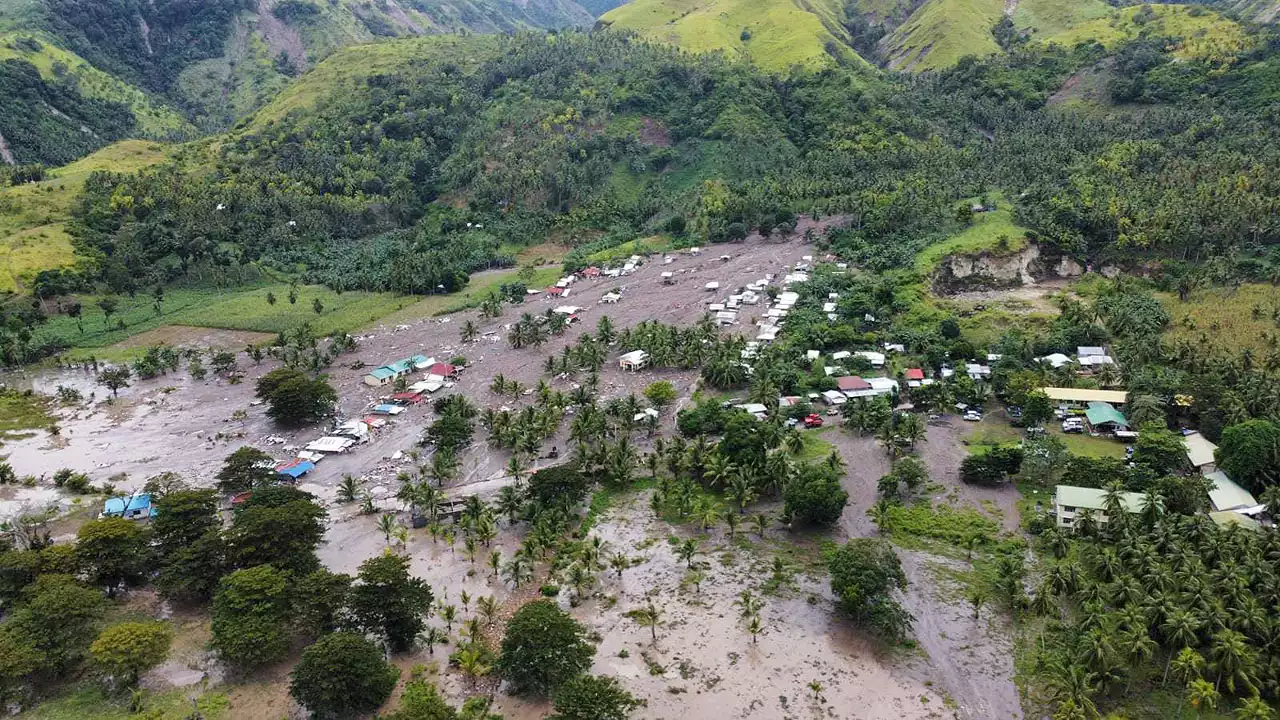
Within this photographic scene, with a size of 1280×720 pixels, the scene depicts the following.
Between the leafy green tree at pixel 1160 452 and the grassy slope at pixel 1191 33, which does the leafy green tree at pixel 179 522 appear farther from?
the grassy slope at pixel 1191 33

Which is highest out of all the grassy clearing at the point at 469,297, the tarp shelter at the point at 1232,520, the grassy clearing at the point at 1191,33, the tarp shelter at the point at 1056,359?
the grassy clearing at the point at 1191,33

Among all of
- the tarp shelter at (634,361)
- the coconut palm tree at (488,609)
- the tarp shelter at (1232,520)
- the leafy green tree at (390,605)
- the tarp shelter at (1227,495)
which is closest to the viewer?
the leafy green tree at (390,605)

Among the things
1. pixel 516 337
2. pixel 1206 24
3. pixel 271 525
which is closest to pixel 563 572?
pixel 271 525

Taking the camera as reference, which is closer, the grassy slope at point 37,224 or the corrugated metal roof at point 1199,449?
the corrugated metal roof at point 1199,449

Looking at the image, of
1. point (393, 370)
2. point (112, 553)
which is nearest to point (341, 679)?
point (112, 553)

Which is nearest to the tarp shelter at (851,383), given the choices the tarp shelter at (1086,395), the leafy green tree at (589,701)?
the tarp shelter at (1086,395)

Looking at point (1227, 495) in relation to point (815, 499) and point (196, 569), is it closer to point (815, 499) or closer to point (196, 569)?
point (815, 499)
